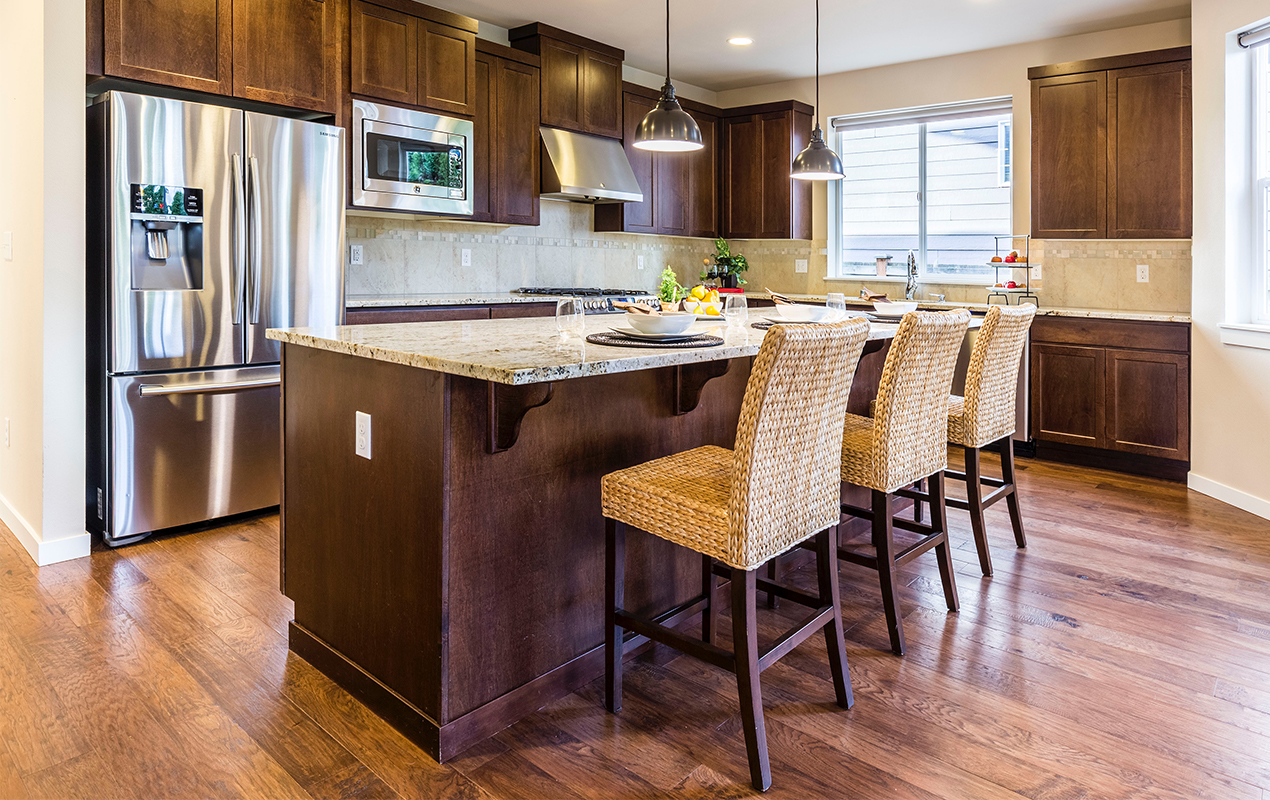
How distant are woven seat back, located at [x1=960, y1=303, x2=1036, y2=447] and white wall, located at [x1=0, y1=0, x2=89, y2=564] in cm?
329

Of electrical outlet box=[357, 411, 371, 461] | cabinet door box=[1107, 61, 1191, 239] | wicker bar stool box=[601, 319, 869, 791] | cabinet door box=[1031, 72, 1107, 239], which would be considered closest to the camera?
wicker bar stool box=[601, 319, 869, 791]

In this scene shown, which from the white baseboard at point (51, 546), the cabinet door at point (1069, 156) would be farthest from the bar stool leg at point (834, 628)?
the cabinet door at point (1069, 156)

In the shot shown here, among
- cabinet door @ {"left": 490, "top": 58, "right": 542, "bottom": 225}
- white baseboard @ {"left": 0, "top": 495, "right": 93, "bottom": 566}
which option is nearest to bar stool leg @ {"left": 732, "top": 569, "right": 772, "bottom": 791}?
white baseboard @ {"left": 0, "top": 495, "right": 93, "bottom": 566}

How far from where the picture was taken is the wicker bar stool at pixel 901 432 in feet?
7.55

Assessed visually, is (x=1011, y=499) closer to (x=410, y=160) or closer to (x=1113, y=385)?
(x=1113, y=385)

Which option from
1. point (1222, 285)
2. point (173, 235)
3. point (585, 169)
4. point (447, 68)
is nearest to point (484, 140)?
point (447, 68)

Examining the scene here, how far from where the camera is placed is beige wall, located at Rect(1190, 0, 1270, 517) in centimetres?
385

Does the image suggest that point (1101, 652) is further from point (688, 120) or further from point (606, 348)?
point (688, 120)

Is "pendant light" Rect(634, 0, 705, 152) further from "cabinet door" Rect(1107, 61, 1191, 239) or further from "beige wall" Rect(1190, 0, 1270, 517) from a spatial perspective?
"cabinet door" Rect(1107, 61, 1191, 239)

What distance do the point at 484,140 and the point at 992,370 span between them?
9.98 ft

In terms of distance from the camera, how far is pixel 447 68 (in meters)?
4.32

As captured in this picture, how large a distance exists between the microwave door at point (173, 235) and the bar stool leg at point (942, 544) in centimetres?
275

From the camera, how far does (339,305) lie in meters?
3.71

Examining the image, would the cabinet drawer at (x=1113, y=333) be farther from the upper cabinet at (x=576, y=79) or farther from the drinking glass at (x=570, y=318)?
the drinking glass at (x=570, y=318)
